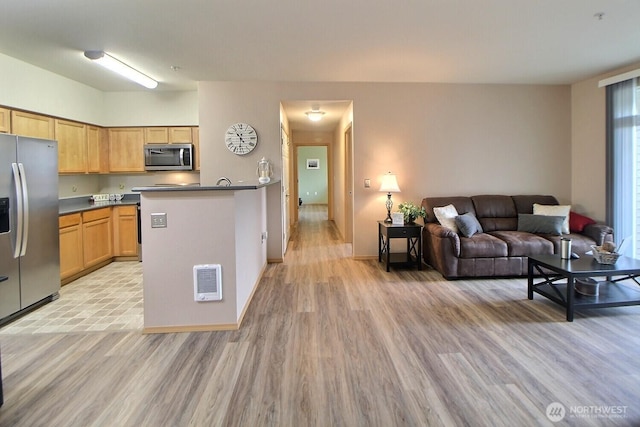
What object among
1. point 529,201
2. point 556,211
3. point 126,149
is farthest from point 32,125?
point 556,211

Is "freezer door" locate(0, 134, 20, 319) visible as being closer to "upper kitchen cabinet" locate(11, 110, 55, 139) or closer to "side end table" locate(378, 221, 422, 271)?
"upper kitchen cabinet" locate(11, 110, 55, 139)

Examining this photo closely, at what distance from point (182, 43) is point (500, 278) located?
176 inches

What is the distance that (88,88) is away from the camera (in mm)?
5176

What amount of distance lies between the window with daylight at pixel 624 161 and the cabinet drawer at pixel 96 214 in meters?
6.98

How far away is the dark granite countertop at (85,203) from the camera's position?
4613mm

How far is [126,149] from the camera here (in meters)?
5.50

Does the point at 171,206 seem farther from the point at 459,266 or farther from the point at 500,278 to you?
the point at 500,278

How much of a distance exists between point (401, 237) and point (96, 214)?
4216 mm

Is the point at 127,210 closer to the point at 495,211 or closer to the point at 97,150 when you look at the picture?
the point at 97,150

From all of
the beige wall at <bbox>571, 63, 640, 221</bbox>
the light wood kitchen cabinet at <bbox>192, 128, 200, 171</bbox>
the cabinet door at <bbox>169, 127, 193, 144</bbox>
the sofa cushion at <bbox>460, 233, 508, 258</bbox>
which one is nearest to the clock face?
the light wood kitchen cabinet at <bbox>192, 128, 200, 171</bbox>

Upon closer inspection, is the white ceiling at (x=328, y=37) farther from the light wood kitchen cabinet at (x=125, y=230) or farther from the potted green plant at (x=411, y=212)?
the light wood kitchen cabinet at (x=125, y=230)

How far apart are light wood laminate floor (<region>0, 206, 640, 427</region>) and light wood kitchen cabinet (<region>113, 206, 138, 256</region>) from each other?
8.36 feet

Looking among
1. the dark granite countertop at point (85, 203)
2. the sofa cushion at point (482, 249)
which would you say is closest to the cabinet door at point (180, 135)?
the dark granite countertop at point (85, 203)

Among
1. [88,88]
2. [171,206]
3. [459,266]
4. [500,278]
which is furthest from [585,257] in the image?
[88,88]
